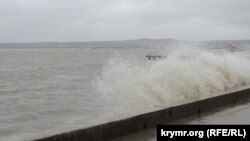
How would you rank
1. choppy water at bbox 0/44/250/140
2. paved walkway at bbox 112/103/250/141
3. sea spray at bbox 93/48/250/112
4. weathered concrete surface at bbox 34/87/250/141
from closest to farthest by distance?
weathered concrete surface at bbox 34/87/250/141, paved walkway at bbox 112/103/250/141, sea spray at bbox 93/48/250/112, choppy water at bbox 0/44/250/140

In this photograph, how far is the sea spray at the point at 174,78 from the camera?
480 inches

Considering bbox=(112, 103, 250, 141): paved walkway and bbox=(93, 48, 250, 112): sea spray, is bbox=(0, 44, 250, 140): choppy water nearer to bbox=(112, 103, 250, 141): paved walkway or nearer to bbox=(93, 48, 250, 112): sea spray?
bbox=(93, 48, 250, 112): sea spray

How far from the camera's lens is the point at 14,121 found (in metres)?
16.3

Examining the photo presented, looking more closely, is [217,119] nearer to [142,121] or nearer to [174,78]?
[142,121]

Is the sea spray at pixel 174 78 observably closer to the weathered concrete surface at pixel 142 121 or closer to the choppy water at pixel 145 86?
the choppy water at pixel 145 86

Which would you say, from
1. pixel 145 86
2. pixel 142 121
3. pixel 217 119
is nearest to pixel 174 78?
pixel 145 86

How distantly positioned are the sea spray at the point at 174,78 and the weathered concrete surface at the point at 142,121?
1.51 meters

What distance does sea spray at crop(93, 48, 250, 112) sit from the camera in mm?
12203

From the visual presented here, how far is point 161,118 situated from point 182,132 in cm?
133

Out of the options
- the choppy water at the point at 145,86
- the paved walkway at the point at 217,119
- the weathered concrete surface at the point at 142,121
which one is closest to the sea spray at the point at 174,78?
the choppy water at the point at 145,86

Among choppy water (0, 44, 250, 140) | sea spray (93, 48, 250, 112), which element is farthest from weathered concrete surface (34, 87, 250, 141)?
sea spray (93, 48, 250, 112)

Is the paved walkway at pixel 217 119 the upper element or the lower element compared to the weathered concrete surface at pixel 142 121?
lower

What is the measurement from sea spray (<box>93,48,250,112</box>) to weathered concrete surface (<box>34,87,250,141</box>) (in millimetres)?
1508

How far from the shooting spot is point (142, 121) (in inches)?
301
